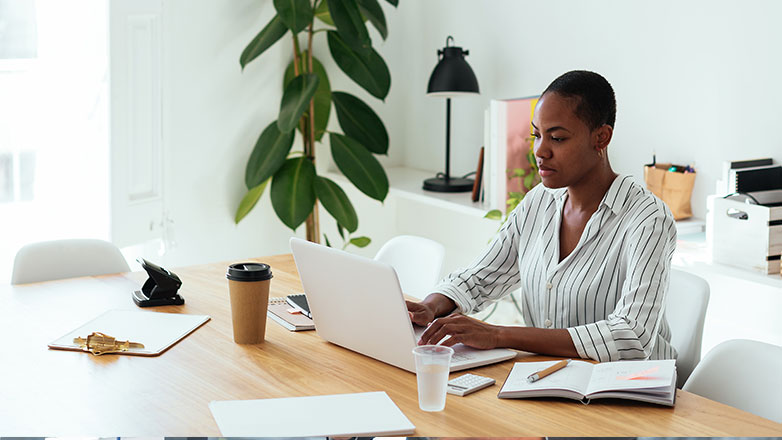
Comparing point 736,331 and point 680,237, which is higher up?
point 680,237

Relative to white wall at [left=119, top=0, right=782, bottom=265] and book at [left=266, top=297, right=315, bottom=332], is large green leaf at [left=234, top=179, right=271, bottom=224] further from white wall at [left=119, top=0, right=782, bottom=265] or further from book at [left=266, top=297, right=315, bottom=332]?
book at [left=266, top=297, right=315, bottom=332]

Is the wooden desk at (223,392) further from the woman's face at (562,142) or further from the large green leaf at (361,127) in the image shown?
the large green leaf at (361,127)

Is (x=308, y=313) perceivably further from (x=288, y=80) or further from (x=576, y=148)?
(x=288, y=80)

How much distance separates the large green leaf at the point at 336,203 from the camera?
12.0 feet

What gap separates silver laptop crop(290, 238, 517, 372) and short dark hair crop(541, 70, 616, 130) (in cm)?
54

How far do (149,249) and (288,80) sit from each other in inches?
38.8

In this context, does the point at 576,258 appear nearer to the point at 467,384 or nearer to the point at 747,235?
the point at 467,384

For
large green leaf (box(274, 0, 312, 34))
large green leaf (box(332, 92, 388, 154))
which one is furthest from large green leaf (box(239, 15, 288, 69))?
large green leaf (box(332, 92, 388, 154))

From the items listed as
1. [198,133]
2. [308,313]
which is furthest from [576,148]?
[198,133]

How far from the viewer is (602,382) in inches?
58.4

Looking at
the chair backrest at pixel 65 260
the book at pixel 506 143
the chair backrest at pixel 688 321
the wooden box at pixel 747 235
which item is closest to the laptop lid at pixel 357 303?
the chair backrest at pixel 688 321

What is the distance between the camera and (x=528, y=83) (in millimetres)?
3535

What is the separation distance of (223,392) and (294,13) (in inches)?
87.6

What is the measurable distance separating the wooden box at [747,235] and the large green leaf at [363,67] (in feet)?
5.45
